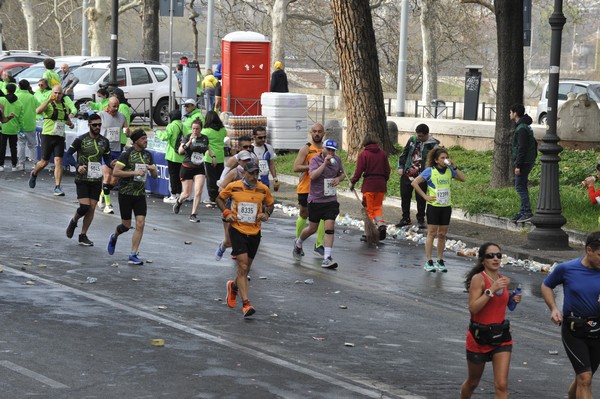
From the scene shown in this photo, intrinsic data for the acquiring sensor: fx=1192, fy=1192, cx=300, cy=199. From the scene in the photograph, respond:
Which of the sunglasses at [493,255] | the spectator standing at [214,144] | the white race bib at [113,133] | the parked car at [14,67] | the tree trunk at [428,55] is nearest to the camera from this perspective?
the sunglasses at [493,255]

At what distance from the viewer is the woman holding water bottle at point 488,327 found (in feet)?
27.8

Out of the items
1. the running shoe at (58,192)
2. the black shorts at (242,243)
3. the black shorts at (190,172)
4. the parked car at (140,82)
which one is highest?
the parked car at (140,82)

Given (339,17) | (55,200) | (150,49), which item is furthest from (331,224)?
(150,49)

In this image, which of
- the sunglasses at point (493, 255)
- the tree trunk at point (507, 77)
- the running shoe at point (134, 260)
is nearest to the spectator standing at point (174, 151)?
the running shoe at point (134, 260)

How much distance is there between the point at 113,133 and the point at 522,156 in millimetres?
6802

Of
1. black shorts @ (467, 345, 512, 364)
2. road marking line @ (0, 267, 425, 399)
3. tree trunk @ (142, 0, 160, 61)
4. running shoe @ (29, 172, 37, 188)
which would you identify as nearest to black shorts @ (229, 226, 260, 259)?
road marking line @ (0, 267, 425, 399)

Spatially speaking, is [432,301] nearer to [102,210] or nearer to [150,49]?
[102,210]

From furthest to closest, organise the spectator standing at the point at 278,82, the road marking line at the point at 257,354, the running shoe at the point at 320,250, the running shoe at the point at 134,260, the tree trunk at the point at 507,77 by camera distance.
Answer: the spectator standing at the point at 278,82 < the tree trunk at the point at 507,77 < the running shoe at the point at 320,250 < the running shoe at the point at 134,260 < the road marking line at the point at 257,354

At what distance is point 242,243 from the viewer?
1226 cm

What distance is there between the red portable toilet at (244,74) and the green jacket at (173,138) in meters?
11.3

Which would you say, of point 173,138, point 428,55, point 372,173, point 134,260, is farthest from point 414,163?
point 428,55

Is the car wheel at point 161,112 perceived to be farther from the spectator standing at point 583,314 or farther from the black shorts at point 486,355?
the black shorts at point 486,355

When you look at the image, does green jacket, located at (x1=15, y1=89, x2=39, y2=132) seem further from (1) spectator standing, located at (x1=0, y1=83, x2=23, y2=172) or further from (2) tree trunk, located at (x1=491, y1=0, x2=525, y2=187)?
(2) tree trunk, located at (x1=491, y1=0, x2=525, y2=187)

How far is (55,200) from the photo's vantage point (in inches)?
818
